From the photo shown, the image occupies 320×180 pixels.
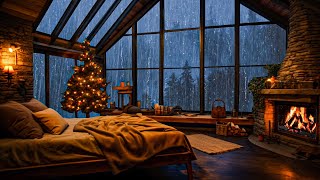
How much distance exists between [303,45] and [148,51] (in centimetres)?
463

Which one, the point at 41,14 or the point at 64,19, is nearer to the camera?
the point at 41,14

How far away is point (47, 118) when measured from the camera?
337 centimetres

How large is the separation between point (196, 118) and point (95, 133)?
12.8ft

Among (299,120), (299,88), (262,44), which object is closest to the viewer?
(299,88)

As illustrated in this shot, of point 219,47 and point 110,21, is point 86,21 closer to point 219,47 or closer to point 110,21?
point 110,21

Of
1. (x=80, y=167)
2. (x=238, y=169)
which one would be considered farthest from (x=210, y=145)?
(x=80, y=167)

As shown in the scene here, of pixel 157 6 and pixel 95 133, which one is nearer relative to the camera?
pixel 95 133

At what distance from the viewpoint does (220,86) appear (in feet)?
24.3

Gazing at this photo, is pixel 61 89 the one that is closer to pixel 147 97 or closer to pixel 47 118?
→ pixel 147 97

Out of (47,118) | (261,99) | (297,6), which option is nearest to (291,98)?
(261,99)

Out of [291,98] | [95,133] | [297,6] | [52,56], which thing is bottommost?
[95,133]

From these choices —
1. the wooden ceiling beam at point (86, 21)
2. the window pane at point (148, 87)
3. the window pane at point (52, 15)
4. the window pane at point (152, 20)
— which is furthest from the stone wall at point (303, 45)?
the window pane at point (52, 15)

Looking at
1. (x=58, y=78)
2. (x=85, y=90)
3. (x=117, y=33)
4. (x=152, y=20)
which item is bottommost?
(x=85, y=90)

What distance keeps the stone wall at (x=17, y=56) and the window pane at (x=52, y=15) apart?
0.52 metres
